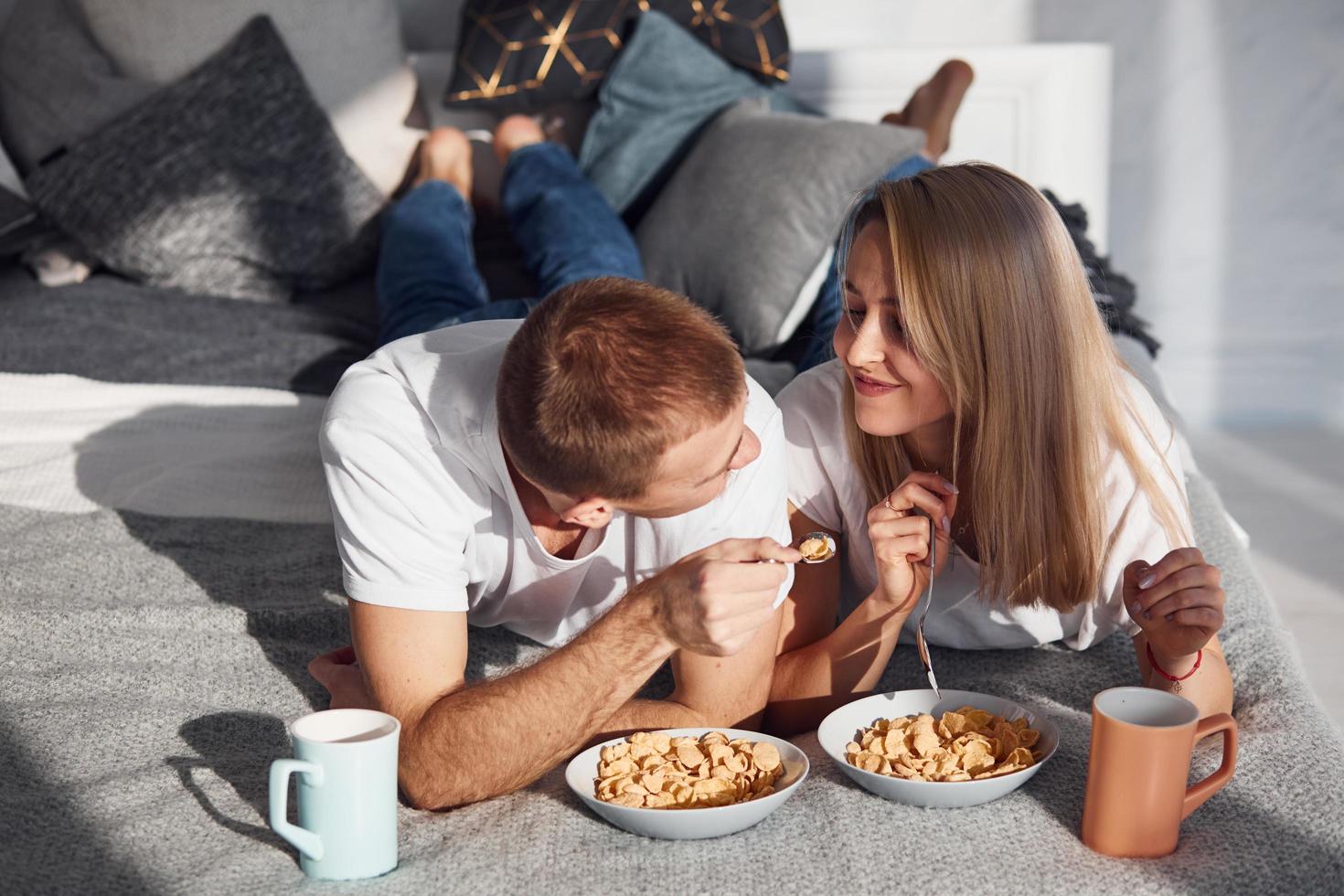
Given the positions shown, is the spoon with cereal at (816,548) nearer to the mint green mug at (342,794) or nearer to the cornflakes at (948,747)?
the cornflakes at (948,747)

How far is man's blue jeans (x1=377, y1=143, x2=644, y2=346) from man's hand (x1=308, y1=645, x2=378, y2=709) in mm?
847

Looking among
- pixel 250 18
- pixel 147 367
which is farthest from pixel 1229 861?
pixel 250 18

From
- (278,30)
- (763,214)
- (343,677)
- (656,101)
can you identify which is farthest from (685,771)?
(278,30)

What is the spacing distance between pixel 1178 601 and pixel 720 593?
18.2 inches

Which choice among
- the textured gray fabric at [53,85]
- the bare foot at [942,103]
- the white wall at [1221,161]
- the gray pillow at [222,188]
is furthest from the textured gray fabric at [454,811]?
the white wall at [1221,161]

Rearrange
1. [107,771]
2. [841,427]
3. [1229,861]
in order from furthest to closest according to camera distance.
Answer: [841,427], [107,771], [1229,861]

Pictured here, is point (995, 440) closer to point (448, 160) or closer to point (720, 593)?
point (720, 593)

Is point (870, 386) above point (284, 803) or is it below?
above

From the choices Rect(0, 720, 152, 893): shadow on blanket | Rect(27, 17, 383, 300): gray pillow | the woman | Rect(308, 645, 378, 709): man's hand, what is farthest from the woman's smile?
Rect(27, 17, 383, 300): gray pillow

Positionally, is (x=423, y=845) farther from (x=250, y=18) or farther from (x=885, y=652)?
(x=250, y=18)

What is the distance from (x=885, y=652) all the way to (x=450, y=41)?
7.82ft

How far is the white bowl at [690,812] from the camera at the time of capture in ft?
3.59

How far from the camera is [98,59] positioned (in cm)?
283

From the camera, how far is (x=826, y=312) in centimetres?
230
